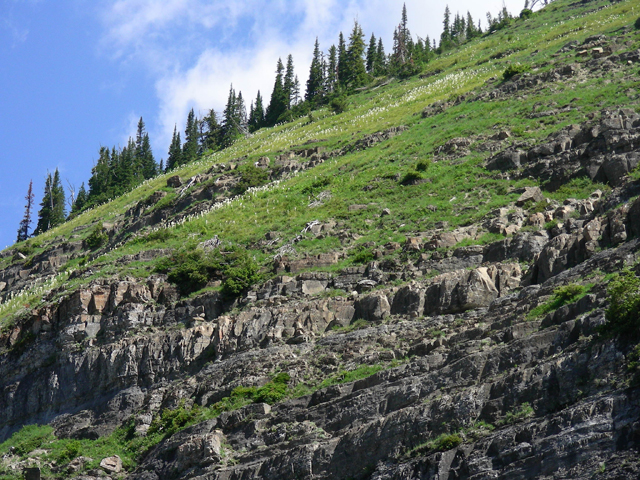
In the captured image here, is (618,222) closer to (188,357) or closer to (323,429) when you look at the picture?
(323,429)

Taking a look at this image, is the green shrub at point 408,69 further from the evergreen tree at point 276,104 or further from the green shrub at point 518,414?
the green shrub at point 518,414

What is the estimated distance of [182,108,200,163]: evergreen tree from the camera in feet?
395

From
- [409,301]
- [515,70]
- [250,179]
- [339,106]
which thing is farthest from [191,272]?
[339,106]

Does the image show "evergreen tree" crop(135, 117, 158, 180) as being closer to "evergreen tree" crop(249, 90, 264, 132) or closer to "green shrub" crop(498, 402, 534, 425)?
"evergreen tree" crop(249, 90, 264, 132)

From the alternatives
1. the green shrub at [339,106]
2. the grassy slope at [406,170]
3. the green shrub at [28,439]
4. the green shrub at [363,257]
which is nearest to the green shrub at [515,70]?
the grassy slope at [406,170]

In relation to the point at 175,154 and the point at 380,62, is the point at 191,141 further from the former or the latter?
the point at 380,62

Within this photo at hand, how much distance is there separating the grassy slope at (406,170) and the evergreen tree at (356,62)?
102 feet

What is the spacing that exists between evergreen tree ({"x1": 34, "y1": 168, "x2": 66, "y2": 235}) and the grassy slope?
18.7m

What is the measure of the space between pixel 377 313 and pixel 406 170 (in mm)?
23305

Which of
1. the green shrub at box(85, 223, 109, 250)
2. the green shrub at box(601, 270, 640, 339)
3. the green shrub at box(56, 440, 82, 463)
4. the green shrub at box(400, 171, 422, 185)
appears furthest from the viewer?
the green shrub at box(85, 223, 109, 250)

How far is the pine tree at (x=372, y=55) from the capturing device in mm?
140375

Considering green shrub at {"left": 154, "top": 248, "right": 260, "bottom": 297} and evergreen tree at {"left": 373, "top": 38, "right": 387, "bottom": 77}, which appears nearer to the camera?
green shrub at {"left": 154, "top": 248, "right": 260, "bottom": 297}

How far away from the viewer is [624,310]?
20016 mm

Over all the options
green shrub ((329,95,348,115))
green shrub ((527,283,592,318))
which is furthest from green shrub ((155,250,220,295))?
green shrub ((329,95,348,115))
